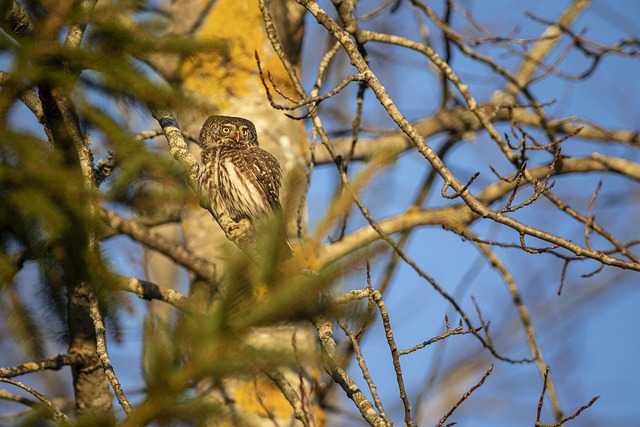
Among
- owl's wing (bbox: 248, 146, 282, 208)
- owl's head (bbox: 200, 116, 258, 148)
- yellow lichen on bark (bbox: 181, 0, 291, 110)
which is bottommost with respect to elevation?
owl's wing (bbox: 248, 146, 282, 208)

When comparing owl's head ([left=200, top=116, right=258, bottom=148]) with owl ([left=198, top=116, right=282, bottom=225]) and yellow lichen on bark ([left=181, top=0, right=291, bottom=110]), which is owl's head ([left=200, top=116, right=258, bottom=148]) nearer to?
owl ([left=198, top=116, right=282, bottom=225])

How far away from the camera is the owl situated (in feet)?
17.6

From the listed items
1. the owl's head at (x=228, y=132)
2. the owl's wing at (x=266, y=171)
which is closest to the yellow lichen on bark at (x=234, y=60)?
the owl's head at (x=228, y=132)

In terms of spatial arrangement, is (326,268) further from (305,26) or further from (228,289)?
(305,26)

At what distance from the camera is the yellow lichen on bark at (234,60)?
17.8 feet

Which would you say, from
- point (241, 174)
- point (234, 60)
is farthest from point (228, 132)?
point (234, 60)

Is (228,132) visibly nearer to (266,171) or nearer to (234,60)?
(266,171)

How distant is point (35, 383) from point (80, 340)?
6.13 m

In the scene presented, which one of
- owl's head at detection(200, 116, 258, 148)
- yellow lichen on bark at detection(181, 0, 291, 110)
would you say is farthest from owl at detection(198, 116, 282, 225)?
yellow lichen on bark at detection(181, 0, 291, 110)

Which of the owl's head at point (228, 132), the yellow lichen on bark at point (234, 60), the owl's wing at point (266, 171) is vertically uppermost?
the yellow lichen on bark at point (234, 60)

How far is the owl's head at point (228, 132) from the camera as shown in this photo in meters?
5.40

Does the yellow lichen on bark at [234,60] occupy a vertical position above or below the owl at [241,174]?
above

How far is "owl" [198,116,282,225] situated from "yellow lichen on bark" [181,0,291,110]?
0.21m

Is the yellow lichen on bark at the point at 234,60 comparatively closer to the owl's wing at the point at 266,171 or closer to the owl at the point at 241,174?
the owl at the point at 241,174
